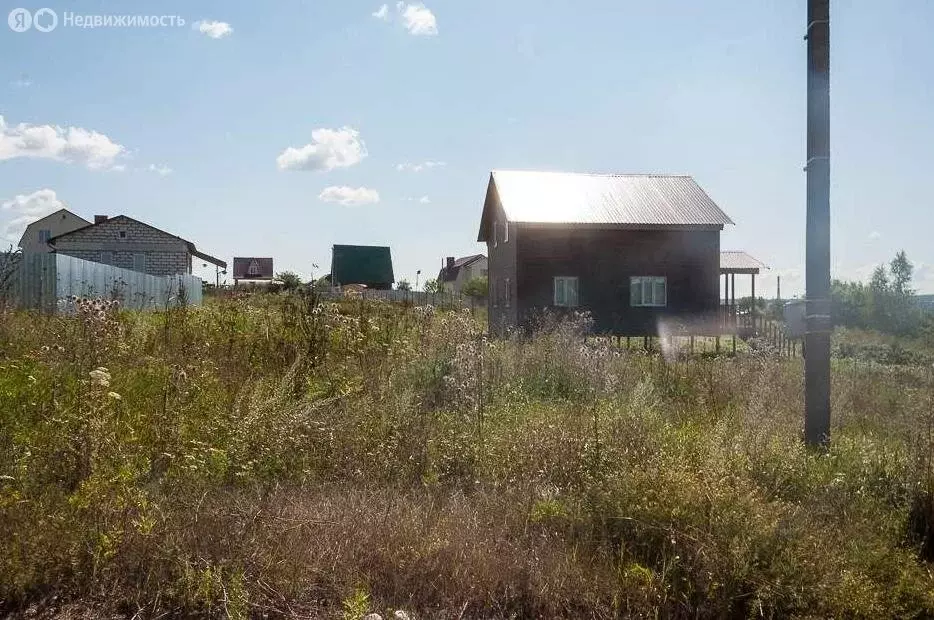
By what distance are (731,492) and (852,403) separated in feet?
13.5

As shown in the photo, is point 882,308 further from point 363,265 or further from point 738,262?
point 363,265

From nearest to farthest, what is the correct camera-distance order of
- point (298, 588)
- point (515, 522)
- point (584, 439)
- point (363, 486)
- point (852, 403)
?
1. point (298, 588)
2. point (515, 522)
3. point (363, 486)
4. point (584, 439)
5. point (852, 403)

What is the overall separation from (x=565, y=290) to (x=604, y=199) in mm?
3505

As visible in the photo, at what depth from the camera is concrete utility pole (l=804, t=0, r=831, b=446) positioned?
16.4 ft

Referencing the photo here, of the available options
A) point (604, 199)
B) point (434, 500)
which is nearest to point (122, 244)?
point (604, 199)

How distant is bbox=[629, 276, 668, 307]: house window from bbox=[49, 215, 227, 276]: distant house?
2581 cm

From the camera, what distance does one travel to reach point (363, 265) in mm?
61531

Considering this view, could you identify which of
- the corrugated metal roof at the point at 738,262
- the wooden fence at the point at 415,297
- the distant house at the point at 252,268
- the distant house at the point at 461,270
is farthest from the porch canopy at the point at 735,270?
the distant house at the point at 252,268

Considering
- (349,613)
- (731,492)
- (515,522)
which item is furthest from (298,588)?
(731,492)

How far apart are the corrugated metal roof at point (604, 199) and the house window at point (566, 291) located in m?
2.27

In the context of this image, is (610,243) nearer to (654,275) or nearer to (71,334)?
(654,275)

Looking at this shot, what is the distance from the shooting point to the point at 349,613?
266cm

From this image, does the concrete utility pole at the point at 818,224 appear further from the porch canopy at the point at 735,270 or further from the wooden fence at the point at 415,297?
the porch canopy at the point at 735,270

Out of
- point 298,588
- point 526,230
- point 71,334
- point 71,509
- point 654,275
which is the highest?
A: point 526,230
